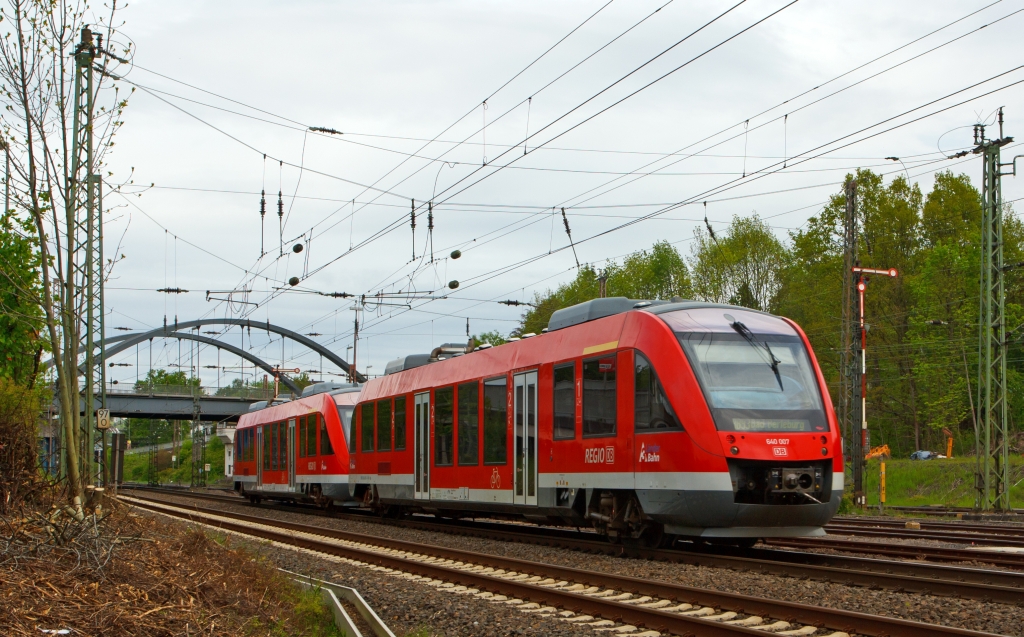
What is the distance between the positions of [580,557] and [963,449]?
42.1 metres

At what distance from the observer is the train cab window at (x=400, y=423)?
2097 centimetres

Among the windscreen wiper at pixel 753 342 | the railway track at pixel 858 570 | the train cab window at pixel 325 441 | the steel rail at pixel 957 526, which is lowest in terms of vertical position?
the steel rail at pixel 957 526

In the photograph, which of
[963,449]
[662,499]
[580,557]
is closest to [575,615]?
[662,499]

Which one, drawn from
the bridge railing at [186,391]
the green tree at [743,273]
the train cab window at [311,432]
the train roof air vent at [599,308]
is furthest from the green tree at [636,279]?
the train roof air vent at [599,308]

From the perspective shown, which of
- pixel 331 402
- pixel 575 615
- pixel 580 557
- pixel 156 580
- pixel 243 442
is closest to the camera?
pixel 156 580

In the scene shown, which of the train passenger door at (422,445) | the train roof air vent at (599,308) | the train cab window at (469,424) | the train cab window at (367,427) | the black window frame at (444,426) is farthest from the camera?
the train cab window at (367,427)

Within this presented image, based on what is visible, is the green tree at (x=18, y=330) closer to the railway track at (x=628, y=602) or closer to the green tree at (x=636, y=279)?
the railway track at (x=628, y=602)

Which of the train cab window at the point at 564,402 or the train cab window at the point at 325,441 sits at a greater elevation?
the train cab window at the point at 564,402

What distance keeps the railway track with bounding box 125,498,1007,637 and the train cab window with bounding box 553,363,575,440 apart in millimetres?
2250

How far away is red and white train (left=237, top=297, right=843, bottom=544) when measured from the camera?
38.3 feet

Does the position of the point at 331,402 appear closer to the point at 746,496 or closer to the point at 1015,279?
the point at 746,496

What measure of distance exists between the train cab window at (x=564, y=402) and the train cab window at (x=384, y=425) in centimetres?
787

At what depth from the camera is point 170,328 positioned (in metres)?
61.9

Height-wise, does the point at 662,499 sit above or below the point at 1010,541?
above
